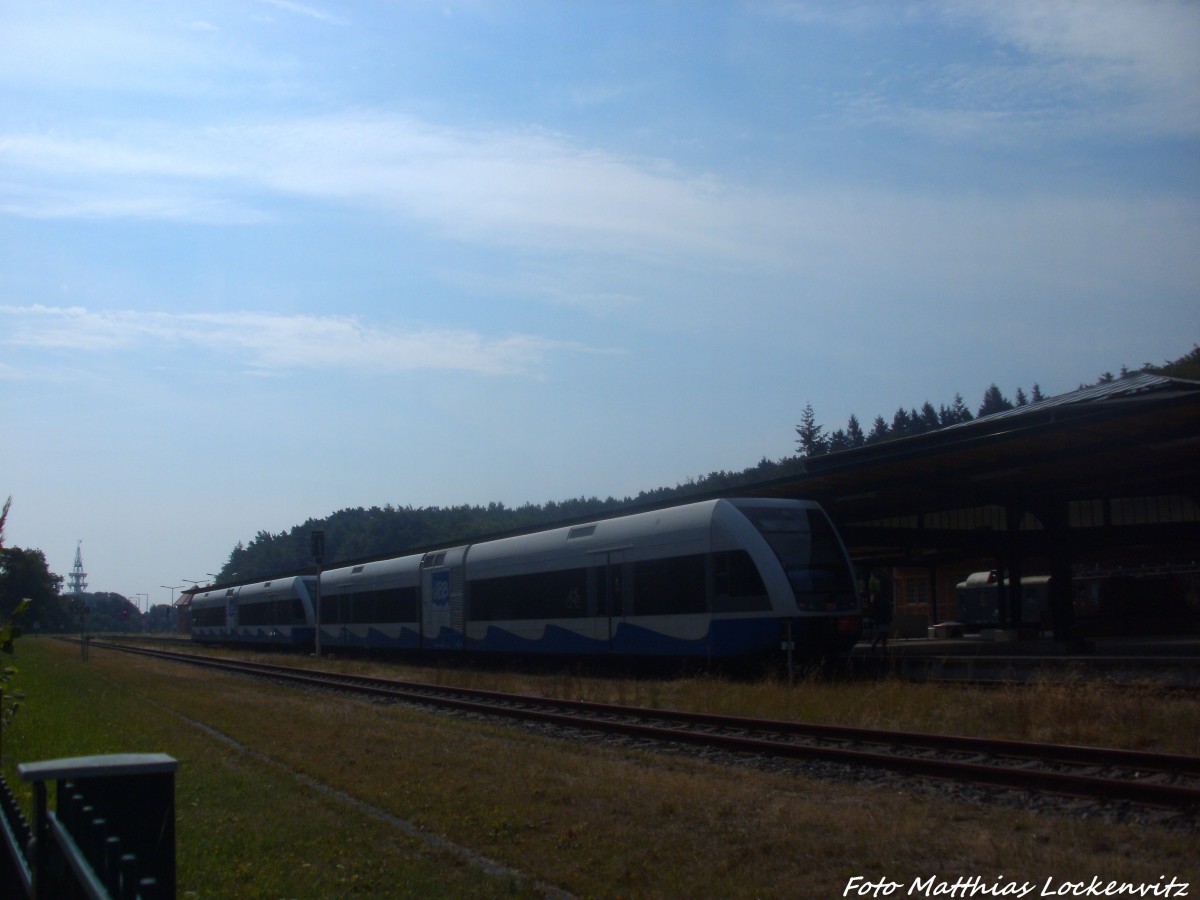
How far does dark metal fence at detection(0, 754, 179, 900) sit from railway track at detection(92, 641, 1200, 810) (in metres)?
7.62

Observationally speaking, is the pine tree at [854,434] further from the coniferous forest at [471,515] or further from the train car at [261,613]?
the train car at [261,613]

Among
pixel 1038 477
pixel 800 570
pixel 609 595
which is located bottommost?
pixel 609 595

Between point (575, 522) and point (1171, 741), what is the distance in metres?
16.5

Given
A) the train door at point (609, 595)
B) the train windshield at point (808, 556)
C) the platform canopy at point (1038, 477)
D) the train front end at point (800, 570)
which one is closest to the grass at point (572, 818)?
the train front end at point (800, 570)

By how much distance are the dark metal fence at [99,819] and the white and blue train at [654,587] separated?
16.4m

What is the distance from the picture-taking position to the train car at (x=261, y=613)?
45.7 metres

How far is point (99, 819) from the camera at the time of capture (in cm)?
337

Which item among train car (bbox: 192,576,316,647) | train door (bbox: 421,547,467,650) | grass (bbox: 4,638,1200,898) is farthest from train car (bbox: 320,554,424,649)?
grass (bbox: 4,638,1200,898)

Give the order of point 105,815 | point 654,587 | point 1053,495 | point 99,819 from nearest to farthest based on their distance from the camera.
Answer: point 99,819 → point 105,815 → point 654,587 → point 1053,495

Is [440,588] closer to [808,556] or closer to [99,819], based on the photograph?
[808,556]

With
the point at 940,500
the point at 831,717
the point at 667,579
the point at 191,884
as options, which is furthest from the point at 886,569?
the point at 191,884

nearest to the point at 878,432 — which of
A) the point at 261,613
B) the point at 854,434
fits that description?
the point at 854,434

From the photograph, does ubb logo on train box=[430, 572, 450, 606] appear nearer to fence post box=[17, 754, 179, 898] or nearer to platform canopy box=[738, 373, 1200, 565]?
platform canopy box=[738, 373, 1200, 565]

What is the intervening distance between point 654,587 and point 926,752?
10480mm
